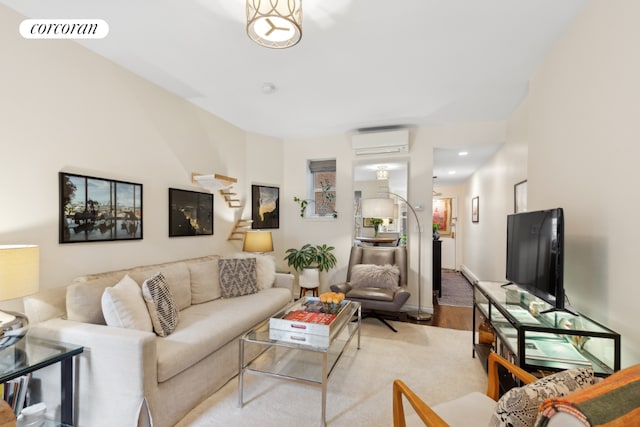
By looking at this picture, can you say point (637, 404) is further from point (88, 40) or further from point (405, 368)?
point (88, 40)

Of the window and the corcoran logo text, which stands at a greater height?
the corcoran logo text

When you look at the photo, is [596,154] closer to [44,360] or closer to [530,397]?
[530,397]

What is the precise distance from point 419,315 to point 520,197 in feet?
6.24

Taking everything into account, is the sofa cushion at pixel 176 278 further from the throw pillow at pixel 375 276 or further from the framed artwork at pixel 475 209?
the framed artwork at pixel 475 209

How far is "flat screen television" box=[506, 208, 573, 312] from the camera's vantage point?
1649mm

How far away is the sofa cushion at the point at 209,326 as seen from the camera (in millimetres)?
1837

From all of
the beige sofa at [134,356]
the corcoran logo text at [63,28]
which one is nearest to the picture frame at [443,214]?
the beige sofa at [134,356]

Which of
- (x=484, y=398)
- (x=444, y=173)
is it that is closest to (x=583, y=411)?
(x=484, y=398)

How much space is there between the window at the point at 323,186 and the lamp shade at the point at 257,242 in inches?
45.7

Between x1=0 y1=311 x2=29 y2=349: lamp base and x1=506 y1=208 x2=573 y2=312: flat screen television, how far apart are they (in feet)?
9.96

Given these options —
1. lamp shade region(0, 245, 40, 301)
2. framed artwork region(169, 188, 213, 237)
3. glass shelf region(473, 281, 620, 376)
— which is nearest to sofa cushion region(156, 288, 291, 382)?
lamp shade region(0, 245, 40, 301)

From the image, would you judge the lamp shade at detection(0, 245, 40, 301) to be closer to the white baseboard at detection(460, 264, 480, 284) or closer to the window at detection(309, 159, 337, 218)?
the window at detection(309, 159, 337, 218)

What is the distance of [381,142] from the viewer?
4168 mm

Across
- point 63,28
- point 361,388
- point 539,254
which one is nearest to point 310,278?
point 361,388
